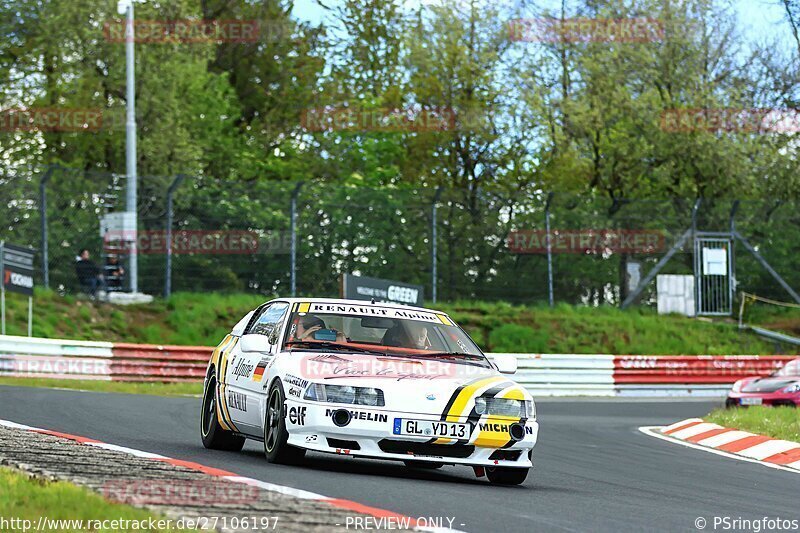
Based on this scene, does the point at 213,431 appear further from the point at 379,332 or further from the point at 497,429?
the point at 497,429

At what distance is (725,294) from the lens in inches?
1404

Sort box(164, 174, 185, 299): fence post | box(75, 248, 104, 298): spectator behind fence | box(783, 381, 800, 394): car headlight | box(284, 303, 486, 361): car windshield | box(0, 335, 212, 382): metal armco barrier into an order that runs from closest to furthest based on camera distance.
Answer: box(284, 303, 486, 361): car windshield < box(783, 381, 800, 394): car headlight < box(0, 335, 212, 382): metal armco barrier < box(164, 174, 185, 299): fence post < box(75, 248, 104, 298): spectator behind fence

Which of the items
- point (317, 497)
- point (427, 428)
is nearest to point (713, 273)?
point (427, 428)

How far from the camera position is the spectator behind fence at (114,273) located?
98.5 feet

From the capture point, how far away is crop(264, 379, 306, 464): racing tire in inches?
396

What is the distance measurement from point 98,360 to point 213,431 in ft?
46.9

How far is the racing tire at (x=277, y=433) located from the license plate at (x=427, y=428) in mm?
739

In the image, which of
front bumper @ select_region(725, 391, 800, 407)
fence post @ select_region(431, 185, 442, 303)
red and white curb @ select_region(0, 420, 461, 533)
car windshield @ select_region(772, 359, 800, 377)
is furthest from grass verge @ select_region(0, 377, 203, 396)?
red and white curb @ select_region(0, 420, 461, 533)

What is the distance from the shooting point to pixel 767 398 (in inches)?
846

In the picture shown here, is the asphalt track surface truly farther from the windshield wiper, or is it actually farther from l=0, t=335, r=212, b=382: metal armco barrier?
l=0, t=335, r=212, b=382: metal armco barrier

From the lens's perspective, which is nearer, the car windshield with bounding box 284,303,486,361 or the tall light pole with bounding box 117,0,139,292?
the car windshield with bounding box 284,303,486,361

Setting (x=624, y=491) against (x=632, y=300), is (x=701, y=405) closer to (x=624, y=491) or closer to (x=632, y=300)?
(x=632, y=300)

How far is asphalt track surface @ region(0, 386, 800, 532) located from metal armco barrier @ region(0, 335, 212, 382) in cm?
657

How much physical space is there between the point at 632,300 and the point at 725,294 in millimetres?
2437
